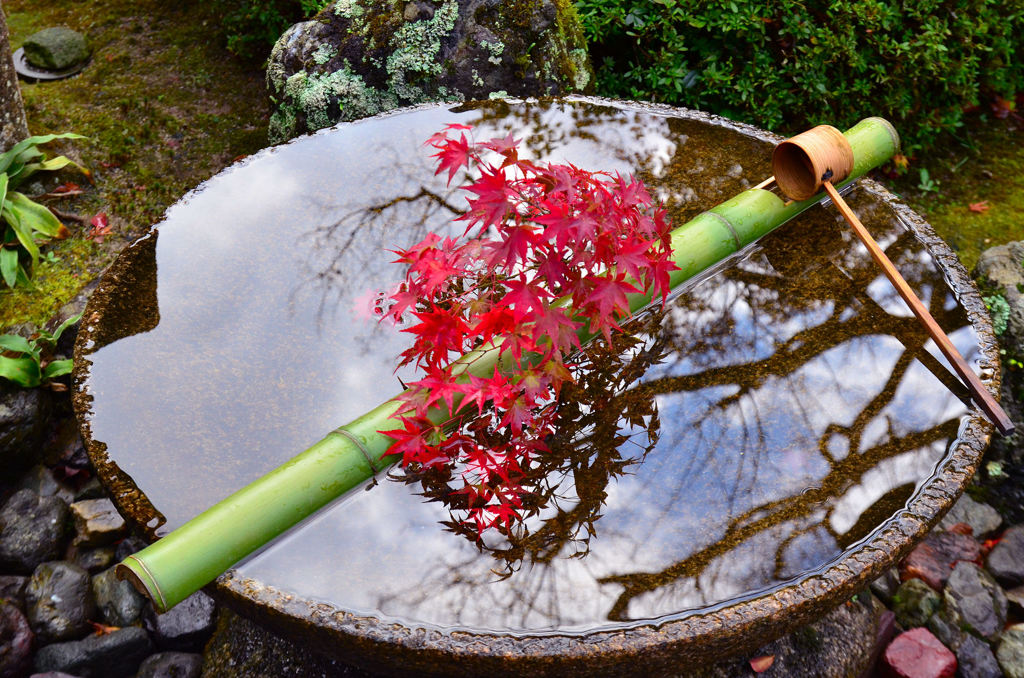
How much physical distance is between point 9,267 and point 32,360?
720mm

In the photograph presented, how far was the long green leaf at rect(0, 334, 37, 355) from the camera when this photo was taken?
9.95 ft

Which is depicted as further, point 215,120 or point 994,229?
point 215,120

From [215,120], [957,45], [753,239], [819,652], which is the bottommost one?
[819,652]

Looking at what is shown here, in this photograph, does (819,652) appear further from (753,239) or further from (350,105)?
(350,105)

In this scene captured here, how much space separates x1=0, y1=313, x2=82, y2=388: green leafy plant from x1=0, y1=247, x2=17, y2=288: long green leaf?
1.33 ft

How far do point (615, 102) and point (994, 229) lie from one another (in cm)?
244

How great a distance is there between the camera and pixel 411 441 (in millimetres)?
1847

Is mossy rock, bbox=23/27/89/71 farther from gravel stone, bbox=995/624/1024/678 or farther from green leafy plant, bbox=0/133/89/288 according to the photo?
gravel stone, bbox=995/624/1024/678

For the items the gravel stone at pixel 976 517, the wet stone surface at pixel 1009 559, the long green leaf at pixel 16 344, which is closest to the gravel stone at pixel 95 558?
the long green leaf at pixel 16 344

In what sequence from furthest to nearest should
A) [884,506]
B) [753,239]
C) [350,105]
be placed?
[350,105] → [753,239] → [884,506]

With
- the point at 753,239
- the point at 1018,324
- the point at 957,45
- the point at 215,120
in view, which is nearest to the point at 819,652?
the point at 753,239

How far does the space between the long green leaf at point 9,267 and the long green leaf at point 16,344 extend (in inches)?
19.7

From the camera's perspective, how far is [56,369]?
3.14 m

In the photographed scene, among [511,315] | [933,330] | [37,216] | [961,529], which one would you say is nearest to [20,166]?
[37,216]
